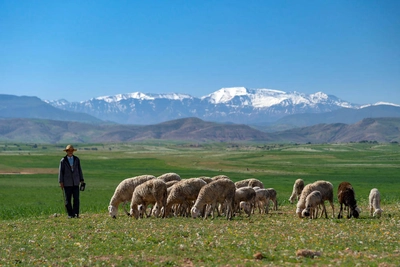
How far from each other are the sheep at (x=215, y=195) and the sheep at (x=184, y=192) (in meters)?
1.23

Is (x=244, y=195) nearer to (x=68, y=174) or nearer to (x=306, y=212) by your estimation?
(x=306, y=212)

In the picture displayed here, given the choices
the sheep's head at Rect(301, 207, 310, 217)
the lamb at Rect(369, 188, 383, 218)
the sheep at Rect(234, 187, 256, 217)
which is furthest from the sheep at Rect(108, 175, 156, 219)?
the lamb at Rect(369, 188, 383, 218)

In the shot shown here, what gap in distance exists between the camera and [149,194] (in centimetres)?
2503

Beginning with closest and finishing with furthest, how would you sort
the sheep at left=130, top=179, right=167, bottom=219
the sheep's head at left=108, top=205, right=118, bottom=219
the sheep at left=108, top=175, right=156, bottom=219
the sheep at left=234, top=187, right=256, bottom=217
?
1. the sheep at left=130, top=179, right=167, bottom=219
2. the sheep's head at left=108, top=205, right=118, bottom=219
3. the sheep at left=234, top=187, right=256, bottom=217
4. the sheep at left=108, top=175, right=156, bottom=219

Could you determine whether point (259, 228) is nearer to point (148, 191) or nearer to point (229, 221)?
point (229, 221)

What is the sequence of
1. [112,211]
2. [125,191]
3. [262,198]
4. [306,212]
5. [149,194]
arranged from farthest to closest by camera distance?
[262,198] < [125,191] < [112,211] < [149,194] < [306,212]

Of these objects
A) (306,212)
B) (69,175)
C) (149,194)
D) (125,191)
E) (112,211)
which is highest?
(69,175)

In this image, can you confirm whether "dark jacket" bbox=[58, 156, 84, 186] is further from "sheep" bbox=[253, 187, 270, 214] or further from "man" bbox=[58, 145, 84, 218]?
"sheep" bbox=[253, 187, 270, 214]

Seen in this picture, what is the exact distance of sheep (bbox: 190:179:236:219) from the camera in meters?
24.4

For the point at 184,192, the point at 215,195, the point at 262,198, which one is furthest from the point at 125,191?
the point at 262,198

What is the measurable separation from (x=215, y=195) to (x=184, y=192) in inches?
74.2

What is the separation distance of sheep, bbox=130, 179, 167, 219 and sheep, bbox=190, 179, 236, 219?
1662mm

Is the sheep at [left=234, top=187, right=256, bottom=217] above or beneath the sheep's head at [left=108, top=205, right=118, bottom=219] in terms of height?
above

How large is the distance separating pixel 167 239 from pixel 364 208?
1613cm
